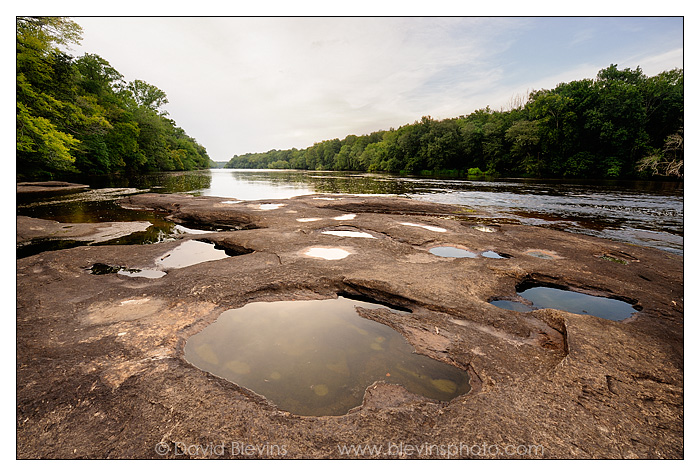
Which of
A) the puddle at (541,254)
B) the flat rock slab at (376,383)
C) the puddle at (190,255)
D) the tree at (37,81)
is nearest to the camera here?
the flat rock slab at (376,383)

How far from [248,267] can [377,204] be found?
1210cm

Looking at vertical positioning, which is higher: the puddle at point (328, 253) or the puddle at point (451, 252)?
the puddle at point (328, 253)

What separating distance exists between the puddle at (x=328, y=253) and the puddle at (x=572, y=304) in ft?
11.2

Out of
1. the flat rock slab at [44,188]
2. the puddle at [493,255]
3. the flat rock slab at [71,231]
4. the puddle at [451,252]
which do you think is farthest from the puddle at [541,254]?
the flat rock slab at [44,188]

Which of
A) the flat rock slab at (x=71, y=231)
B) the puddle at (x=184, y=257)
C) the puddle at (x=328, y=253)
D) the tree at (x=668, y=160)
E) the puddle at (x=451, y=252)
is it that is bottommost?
the puddle at (x=451, y=252)

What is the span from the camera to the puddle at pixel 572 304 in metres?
4.78

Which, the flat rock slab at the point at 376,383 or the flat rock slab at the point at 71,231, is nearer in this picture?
the flat rock slab at the point at 376,383

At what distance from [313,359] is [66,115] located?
87.6ft

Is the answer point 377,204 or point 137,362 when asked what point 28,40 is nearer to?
point 377,204

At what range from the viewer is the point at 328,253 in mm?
7199

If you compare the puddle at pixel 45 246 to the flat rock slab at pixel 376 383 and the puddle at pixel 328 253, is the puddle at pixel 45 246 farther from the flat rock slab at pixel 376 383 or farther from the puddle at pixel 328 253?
the puddle at pixel 328 253

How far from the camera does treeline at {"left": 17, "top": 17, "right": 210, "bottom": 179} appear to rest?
48.9 feet

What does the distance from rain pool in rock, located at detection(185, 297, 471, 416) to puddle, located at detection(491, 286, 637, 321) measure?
228cm

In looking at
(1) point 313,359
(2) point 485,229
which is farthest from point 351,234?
(1) point 313,359
